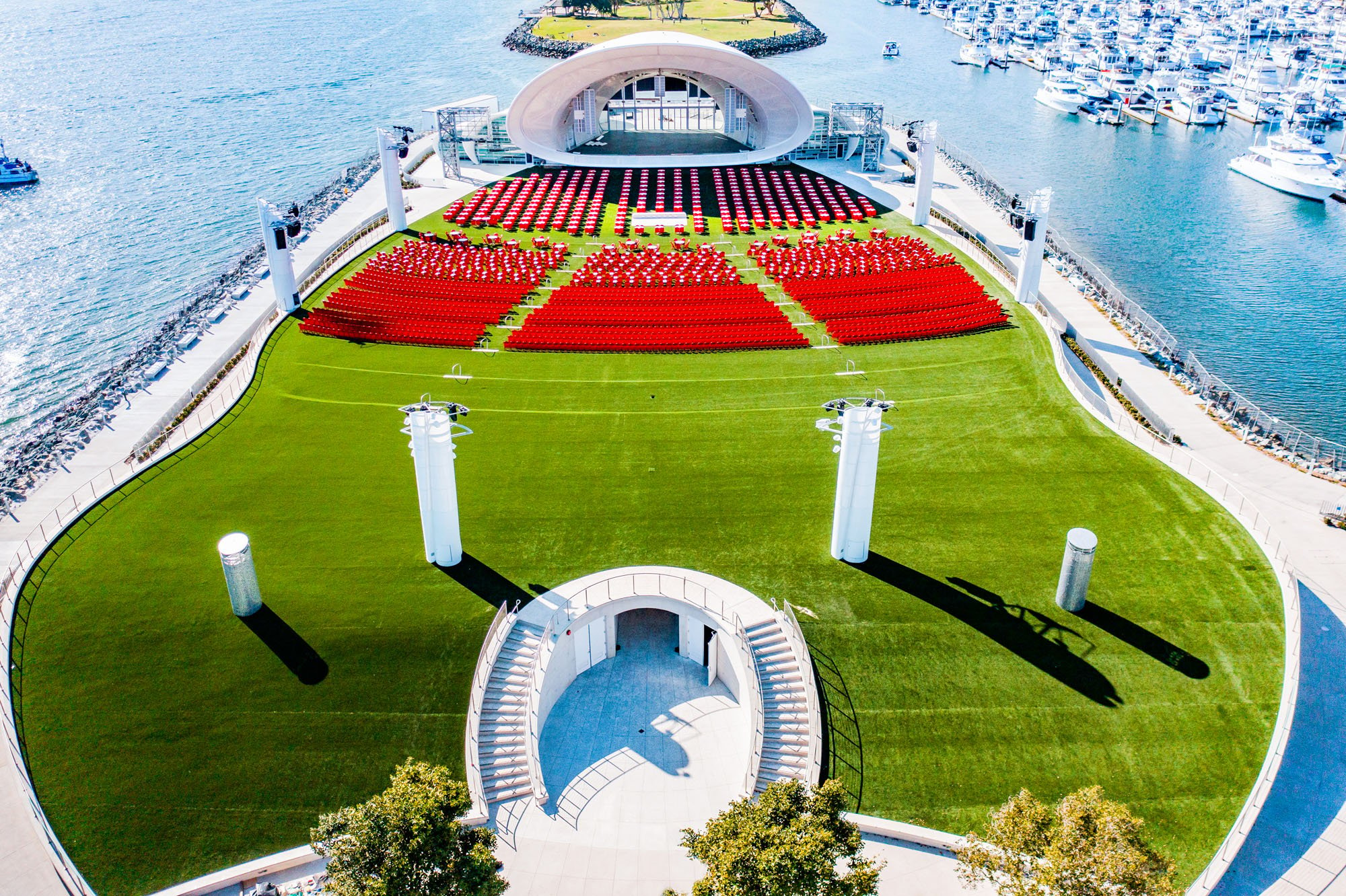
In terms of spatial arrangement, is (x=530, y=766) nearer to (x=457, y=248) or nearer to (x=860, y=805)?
(x=860, y=805)

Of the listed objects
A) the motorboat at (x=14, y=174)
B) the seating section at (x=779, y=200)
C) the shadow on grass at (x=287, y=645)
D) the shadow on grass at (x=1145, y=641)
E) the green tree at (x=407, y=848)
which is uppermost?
the green tree at (x=407, y=848)

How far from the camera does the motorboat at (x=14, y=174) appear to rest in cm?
7331

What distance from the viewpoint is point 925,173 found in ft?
180

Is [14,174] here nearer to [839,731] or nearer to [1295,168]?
[839,731]

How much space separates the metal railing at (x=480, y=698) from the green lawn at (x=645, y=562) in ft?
1.40

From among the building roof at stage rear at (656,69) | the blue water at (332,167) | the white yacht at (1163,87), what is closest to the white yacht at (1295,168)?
the blue water at (332,167)

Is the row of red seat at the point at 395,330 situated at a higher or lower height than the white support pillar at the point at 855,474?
lower

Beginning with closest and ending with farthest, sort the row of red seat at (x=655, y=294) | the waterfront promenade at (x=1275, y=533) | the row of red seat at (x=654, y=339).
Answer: the waterfront promenade at (x=1275, y=533)
the row of red seat at (x=654, y=339)
the row of red seat at (x=655, y=294)

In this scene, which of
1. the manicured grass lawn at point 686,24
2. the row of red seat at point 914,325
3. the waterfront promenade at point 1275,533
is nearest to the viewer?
the waterfront promenade at point 1275,533

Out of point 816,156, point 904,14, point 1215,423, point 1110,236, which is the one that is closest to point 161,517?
point 1215,423

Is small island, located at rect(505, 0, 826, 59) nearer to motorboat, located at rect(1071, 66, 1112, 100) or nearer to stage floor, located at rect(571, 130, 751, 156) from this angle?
motorboat, located at rect(1071, 66, 1112, 100)

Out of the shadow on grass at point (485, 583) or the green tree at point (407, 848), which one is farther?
the shadow on grass at point (485, 583)

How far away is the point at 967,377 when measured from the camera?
3875cm

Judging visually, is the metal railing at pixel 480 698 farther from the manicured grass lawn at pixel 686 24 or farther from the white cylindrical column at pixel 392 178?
the manicured grass lawn at pixel 686 24
